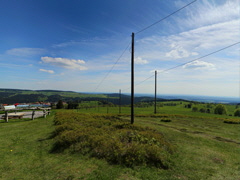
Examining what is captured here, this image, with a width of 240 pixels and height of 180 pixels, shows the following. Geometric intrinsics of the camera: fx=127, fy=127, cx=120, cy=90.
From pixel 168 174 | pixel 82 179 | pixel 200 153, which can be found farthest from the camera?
pixel 200 153

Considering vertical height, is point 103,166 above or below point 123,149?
below

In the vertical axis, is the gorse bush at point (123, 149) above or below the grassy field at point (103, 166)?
above

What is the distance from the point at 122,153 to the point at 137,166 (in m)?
0.93

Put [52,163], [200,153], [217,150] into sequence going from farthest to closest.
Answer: [217,150], [200,153], [52,163]

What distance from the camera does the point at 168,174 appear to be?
17.4 ft

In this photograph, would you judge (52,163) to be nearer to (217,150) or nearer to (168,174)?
(168,174)

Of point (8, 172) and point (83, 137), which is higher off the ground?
point (83, 137)

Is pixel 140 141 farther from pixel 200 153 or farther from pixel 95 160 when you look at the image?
pixel 200 153

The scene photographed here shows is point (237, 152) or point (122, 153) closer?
point (122, 153)

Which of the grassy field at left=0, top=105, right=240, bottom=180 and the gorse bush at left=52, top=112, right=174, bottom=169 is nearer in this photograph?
the grassy field at left=0, top=105, right=240, bottom=180

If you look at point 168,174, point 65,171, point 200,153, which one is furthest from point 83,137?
point 200,153

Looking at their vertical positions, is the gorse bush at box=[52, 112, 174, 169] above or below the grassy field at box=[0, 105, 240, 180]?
above

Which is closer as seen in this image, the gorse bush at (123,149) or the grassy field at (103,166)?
the grassy field at (103,166)

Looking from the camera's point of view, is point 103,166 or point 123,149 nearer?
point 103,166
